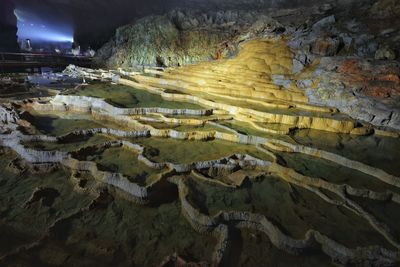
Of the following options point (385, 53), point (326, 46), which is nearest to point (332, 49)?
point (326, 46)

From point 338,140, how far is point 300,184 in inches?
167

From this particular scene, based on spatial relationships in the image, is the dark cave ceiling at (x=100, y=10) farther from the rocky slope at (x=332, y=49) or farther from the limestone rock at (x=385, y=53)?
the limestone rock at (x=385, y=53)

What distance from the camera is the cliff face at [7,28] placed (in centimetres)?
3203

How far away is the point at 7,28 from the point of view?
107 feet

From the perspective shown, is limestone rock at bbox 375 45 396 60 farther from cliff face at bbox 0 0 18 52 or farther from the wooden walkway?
cliff face at bbox 0 0 18 52

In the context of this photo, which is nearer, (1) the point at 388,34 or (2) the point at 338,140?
(2) the point at 338,140

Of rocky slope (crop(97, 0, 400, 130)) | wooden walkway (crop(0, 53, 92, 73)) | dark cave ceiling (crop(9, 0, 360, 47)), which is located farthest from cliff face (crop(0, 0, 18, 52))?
rocky slope (crop(97, 0, 400, 130))

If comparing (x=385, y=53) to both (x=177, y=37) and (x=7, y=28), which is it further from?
(x=7, y=28)

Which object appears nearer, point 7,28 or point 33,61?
point 33,61

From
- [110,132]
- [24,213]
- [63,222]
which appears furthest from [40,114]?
[63,222]

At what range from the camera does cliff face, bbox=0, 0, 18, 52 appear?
105 ft

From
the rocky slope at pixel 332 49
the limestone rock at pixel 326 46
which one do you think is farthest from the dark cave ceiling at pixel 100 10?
the limestone rock at pixel 326 46

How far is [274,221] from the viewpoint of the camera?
5.66 metres

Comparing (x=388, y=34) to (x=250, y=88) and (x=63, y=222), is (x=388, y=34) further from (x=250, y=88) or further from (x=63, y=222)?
(x=63, y=222)
